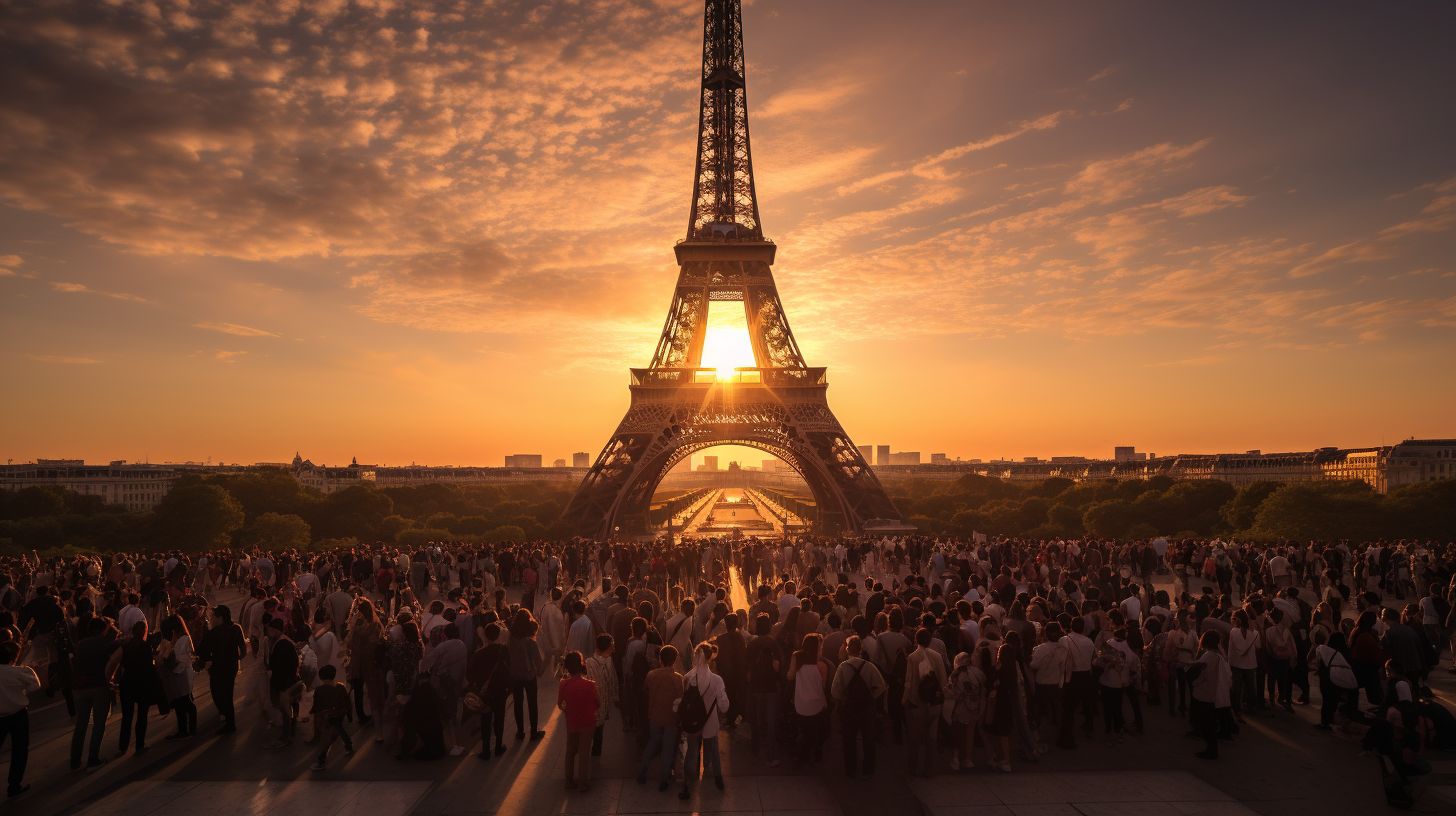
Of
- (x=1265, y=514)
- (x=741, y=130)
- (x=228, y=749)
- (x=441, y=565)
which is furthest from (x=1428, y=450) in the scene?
(x=228, y=749)

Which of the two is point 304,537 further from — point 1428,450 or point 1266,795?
point 1428,450

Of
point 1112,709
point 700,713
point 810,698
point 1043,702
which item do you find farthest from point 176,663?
point 1112,709

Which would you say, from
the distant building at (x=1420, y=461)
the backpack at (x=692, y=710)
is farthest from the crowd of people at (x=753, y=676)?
the distant building at (x=1420, y=461)

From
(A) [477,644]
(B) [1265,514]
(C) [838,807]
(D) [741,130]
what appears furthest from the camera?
(D) [741,130]

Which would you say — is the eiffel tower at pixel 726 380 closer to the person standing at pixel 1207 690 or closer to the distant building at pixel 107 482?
the person standing at pixel 1207 690

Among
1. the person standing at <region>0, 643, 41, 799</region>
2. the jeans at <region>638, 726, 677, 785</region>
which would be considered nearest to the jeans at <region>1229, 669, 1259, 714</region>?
the jeans at <region>638, 726, 677, 785</region>
